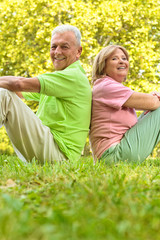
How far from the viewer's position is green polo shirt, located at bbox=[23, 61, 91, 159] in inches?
142

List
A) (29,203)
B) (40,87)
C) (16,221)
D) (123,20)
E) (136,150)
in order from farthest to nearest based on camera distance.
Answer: (123,20) < (136,150) < (40,87) < (29,203) < (16,221)

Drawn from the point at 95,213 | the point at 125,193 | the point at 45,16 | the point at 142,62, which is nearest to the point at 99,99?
the point at 125,193

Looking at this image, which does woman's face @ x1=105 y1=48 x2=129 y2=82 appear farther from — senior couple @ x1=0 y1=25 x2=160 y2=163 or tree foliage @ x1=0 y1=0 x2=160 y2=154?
tree foliage @ x1=0 y1=0 x2=160 y2=154

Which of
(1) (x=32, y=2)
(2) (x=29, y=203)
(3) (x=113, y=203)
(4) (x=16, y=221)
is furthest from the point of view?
(1) (x=32, y=2)

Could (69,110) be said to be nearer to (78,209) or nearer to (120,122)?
(120,122)

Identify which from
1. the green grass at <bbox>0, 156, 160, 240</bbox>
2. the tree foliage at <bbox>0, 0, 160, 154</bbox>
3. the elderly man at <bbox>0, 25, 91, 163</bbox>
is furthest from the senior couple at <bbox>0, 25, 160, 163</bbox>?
the tree foliage at <bbox>0, 0, 160, 154</bbox>

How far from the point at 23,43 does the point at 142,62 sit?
15.5 feet

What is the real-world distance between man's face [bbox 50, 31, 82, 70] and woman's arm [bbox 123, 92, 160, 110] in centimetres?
98

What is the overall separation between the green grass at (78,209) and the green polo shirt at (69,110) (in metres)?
1.22

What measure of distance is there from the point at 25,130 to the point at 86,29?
8.86 metres

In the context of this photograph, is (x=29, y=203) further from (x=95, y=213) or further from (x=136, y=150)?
(x=136, y=150)

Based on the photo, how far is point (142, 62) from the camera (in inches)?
→ 457

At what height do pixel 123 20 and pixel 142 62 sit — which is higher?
pixel 123 20

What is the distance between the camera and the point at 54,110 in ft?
12.3
